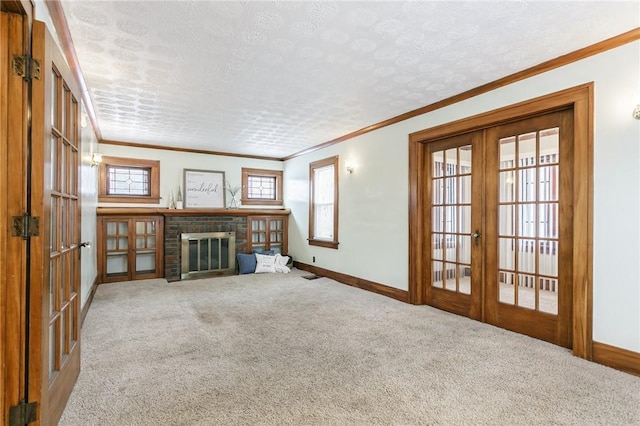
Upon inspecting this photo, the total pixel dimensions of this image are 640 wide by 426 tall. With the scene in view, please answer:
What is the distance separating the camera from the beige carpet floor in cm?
189

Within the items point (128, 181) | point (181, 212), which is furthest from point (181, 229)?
point (128, 181)

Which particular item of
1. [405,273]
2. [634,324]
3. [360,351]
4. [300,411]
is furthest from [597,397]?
[405,273]

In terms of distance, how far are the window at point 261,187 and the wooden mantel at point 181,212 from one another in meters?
0.45

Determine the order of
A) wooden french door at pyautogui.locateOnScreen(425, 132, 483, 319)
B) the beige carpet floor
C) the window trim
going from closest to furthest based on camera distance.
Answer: the beige carpet floor → wooden french door at pyautogui.locateOnScreen(425, 132, 483, 319) → the window trim

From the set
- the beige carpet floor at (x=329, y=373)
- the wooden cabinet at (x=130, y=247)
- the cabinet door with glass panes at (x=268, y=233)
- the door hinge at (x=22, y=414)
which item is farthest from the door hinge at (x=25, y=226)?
the cabinet door with glass panes at (x=268, y=233)

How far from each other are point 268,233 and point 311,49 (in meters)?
4.84

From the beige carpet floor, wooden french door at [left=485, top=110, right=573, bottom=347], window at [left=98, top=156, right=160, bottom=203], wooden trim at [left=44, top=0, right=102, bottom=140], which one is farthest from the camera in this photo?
window at [left=98, top=156, right=160, bottom=203]

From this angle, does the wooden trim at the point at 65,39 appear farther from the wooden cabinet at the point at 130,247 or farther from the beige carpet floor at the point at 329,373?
the wooden cabinet at the point at 130,247

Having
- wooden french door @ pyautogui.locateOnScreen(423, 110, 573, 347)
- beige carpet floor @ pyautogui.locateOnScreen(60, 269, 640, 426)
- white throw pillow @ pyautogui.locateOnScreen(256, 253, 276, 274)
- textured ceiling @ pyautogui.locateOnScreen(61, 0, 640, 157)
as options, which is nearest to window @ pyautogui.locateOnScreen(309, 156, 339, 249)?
white throw pillow @ pyautogui.locateOnScreen(256, 253, 276, 274)

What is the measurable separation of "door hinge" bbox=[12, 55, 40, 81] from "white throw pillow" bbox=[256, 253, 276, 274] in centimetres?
516

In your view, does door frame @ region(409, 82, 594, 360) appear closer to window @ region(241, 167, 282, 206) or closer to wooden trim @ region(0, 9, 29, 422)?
wooden trim @ region(0, 9, 29, 422)

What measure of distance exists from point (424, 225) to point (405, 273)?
0.67 m

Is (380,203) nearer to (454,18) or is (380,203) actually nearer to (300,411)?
(454,18)

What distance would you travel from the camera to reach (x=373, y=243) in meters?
4.88
